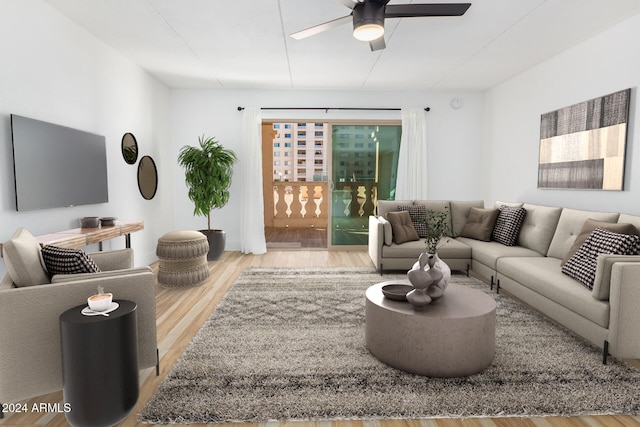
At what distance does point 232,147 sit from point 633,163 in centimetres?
498

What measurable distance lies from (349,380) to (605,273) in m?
1.69

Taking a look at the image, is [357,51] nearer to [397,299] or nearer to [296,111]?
[296,111]

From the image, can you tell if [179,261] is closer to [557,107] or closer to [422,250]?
[422,250]

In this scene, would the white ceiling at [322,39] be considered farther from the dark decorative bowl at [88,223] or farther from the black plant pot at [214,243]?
the black plant pot at [214,243]

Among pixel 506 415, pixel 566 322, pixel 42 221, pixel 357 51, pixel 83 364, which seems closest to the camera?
pixel 83 364

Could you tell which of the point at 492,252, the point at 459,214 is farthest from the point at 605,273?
the point at 459,214

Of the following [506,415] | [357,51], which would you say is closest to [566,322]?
[506,415]

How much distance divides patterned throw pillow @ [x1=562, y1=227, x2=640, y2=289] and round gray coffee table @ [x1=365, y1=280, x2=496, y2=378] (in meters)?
0.89

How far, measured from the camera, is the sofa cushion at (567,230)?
322 centimetres

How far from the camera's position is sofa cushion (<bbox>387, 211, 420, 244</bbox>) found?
4.30 metres

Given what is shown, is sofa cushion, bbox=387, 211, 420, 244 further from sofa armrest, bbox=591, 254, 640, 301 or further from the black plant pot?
the black plant pot

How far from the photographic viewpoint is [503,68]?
4645 mm

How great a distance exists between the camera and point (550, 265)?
10.1ft

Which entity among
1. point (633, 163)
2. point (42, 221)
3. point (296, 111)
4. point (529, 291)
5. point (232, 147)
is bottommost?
point (529, 291)
